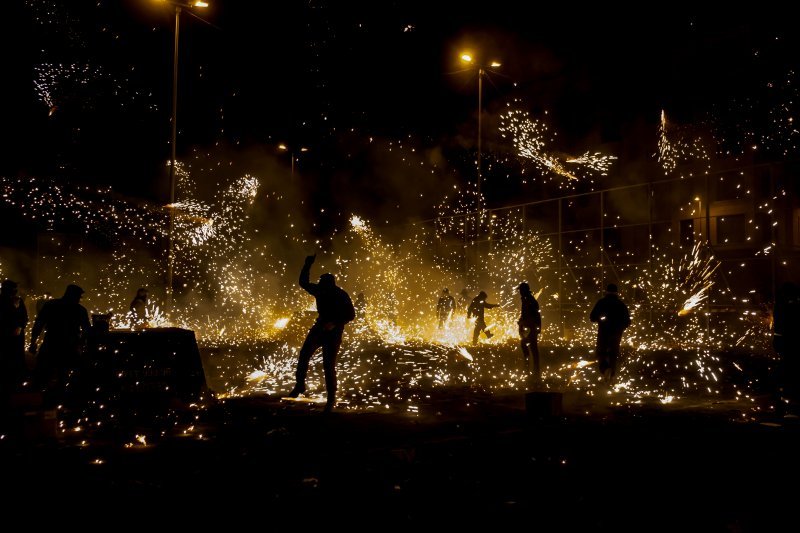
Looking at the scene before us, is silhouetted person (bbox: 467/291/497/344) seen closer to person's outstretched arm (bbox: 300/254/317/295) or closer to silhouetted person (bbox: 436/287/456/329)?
silhouetted person (bbox: 436/287/456/329)

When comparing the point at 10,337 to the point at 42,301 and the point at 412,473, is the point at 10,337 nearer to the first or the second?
the point at 412,473

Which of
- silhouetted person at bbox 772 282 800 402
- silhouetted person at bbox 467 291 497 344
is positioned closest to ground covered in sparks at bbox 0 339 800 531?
silhouetted person at bbox 772 282 800 402

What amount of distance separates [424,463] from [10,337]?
6.80 meters

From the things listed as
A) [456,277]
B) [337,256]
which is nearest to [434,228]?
[456,277]

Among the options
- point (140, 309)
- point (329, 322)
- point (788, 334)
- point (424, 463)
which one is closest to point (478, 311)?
point (140, 309)

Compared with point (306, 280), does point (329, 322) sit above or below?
below

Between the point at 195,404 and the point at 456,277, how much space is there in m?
20.1

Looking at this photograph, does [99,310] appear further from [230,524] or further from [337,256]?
[230,524]

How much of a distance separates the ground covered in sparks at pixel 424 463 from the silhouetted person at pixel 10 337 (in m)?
2.95

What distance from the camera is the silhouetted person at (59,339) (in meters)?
8.82

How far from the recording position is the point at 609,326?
10.2 meters

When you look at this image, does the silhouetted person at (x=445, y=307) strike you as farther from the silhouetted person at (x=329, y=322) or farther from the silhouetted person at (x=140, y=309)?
the silhouetted person at (x=329, y=322)

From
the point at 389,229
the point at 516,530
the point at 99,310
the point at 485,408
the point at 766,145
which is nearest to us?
the point at 516,530

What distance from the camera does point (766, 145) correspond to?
17.1 m
